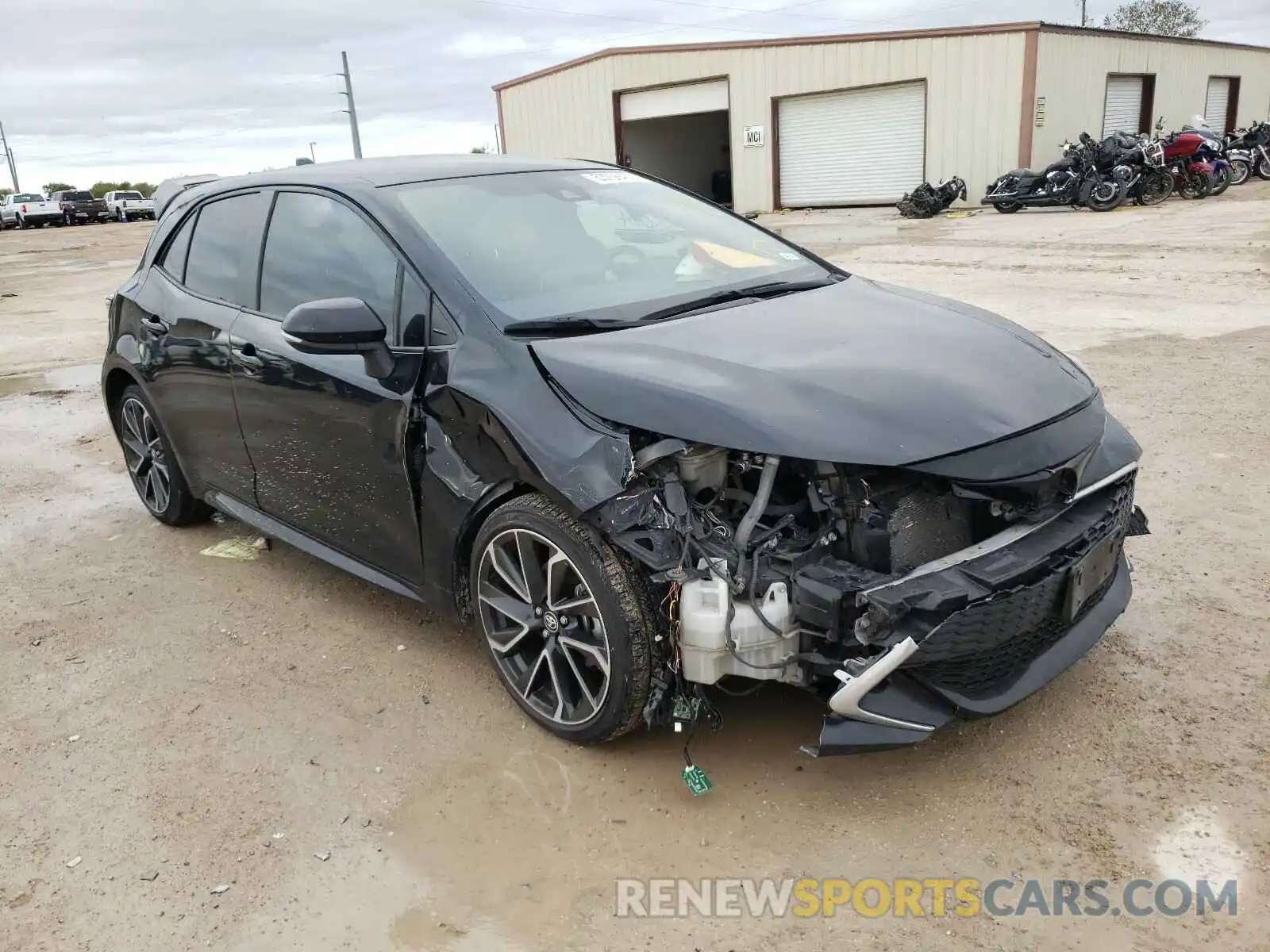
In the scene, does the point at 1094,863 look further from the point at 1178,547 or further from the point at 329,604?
the point at 329,604

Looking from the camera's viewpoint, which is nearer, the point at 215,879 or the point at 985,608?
the point at 985,608

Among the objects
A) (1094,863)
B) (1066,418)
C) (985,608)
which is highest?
(1066,418)

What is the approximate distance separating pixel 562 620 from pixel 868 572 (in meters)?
0.92

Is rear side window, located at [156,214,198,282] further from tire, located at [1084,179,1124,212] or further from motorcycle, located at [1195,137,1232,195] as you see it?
motorcycle, located at [1195,137,1232,195]

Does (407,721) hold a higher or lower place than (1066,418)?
lower

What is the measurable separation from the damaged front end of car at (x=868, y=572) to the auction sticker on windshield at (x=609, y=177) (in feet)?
5.73

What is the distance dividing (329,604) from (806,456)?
247cm

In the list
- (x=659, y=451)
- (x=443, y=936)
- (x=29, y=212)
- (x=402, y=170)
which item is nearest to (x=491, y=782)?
(x=443, y=936)

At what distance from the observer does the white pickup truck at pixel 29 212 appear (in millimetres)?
45875

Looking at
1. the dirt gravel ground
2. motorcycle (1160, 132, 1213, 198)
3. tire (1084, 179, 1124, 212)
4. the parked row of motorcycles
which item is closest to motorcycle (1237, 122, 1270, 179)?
the parked row of motorcycles

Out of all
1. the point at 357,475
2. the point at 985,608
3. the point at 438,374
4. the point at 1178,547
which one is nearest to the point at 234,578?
the point at 357,475

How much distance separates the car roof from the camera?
3.68 metres

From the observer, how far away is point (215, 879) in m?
2.62

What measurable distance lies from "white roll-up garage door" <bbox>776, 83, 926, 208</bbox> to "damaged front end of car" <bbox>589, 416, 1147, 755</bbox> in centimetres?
2284
